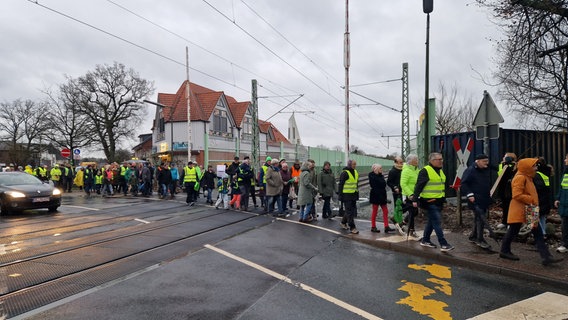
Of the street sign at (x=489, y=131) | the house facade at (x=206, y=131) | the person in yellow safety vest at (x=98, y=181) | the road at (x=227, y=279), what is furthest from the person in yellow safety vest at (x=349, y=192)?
the house facade at (x=206, y=131)

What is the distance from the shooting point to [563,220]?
271 inches

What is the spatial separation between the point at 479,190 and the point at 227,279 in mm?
4875

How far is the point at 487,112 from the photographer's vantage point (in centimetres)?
819

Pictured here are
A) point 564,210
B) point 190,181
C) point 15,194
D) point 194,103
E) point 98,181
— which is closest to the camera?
point 564,210

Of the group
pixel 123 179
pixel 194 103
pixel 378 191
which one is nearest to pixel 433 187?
pixel 378 191

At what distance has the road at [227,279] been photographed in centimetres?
425

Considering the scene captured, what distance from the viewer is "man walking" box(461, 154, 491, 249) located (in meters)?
7.01

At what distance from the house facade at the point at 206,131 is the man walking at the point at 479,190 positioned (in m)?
20.1

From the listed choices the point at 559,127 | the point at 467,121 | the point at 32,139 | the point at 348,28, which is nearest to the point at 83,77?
the point at 32,139

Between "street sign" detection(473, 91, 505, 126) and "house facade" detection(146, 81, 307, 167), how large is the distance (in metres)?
Result: 19.0

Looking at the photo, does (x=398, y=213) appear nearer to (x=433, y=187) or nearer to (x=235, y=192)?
(x=433, y=187)

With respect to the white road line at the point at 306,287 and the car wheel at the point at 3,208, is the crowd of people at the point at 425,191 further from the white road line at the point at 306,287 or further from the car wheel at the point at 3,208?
the car wheel at the point at 3,208

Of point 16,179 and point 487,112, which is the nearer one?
point 487,112

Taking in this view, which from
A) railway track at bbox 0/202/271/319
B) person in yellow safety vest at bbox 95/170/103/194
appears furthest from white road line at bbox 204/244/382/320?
person in yellow safety vest at bbox 95/170/103/194
